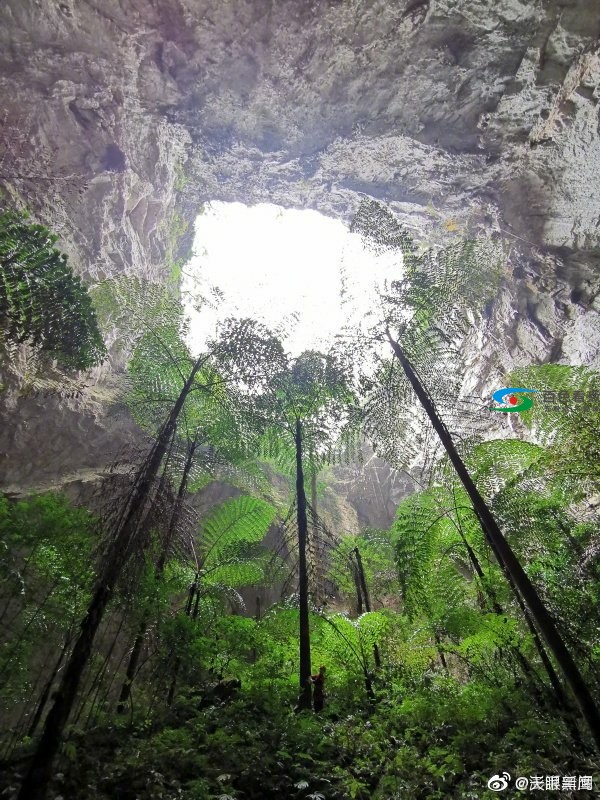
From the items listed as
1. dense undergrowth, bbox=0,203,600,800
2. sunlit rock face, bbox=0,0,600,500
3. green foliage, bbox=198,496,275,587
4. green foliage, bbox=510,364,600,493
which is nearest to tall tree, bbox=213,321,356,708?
dense undergrowth, bbox=0,203,600,800

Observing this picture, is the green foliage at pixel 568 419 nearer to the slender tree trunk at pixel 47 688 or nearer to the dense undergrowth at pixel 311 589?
the dense undergrowth at pixel 311 589

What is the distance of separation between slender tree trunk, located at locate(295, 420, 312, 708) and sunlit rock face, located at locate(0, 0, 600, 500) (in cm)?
586

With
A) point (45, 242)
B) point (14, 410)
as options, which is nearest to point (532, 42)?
point (45, 242)

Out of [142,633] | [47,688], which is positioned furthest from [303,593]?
[47,688]

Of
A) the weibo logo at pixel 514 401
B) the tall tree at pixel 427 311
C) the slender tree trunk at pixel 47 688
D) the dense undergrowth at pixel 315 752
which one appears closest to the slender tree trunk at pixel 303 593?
the dense undergrowth at pixel 315 752

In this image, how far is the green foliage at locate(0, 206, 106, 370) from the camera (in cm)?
398

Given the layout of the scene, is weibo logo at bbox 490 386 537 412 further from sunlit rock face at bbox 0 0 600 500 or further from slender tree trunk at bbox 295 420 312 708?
sunlit rock face at bbox 0 0 600 500

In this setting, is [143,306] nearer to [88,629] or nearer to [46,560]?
[46,560]

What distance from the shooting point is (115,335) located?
11.3 meters

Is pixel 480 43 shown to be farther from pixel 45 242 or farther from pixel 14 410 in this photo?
pixel 14 410

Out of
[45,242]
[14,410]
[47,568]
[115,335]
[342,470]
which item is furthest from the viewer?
[342,470]

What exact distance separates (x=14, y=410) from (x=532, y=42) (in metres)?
12.6

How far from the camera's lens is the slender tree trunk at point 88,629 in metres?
1.95

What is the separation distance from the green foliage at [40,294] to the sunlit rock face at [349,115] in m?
3.06
